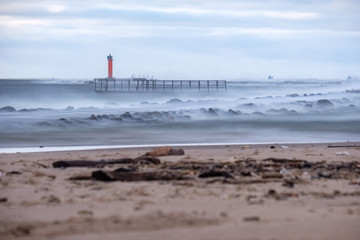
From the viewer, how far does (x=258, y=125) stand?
2080 cm

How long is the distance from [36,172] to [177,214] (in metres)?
3.02

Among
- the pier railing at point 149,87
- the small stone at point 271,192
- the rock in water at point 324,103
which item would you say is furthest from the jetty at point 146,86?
the small stone at point 271,192

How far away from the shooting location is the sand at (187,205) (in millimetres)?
4445

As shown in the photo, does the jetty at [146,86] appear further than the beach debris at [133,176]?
Yes

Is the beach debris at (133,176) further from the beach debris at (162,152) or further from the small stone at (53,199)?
the beach debris at (162,152)

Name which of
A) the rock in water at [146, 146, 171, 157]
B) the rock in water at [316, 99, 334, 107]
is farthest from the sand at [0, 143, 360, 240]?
the rock in water at [316, 99, 334, 107]

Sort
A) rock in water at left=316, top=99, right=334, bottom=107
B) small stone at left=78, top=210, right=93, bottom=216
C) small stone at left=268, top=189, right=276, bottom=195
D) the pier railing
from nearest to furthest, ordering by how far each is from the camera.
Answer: small stone at left=78, top=210, right=93, bottom=216
small stone at left=268, top=189, right=276, bottom=195
rock in water at left=316, top=99, right=334, bottom=107
the pier railing

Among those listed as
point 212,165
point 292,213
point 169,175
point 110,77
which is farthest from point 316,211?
point 110,77

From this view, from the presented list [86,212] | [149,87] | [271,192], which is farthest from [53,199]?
[149,87]

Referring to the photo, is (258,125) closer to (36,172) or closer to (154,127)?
(154,127)

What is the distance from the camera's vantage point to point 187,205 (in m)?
5.30

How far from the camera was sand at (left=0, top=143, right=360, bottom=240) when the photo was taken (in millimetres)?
4445

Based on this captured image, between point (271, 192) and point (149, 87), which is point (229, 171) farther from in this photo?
point (149, 87)

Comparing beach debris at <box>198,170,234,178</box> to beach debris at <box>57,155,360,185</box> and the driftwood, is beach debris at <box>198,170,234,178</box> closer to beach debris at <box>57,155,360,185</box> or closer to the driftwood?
beach debris at <box>57,155,360,185</box>
